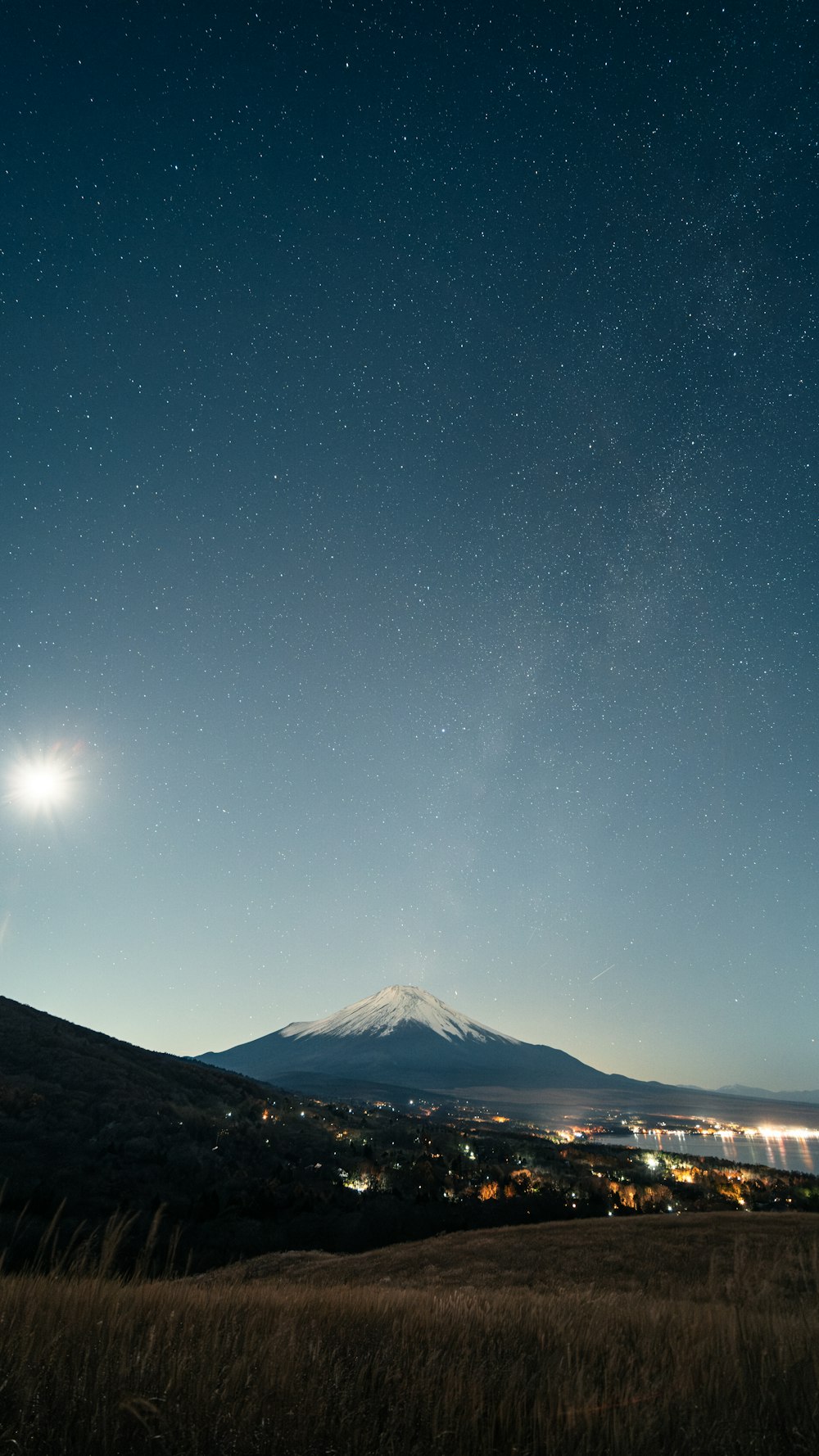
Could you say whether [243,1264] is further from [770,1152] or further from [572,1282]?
[770,1152]

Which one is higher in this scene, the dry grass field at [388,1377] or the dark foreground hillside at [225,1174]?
the dry grass field at [388,1377]

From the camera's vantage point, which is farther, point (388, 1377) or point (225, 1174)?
point (225, 1174)

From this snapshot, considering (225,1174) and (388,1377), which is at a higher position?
(388,1377)

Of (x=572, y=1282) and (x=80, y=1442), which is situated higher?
(x=80, y=1442)

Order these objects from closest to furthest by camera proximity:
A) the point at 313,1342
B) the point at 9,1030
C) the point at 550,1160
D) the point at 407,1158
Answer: the point at 313,1342 → the point at 407,1158 → the point at 9,1030 → the point at 550,1160

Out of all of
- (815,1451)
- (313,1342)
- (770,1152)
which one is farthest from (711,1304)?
(770,1152)

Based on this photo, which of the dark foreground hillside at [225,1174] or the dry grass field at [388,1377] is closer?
the dry grass field at [388,1377]

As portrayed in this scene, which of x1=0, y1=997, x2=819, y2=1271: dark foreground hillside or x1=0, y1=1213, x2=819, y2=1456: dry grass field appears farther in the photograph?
x1=0, y1=997, x2=819, y2=1271: dark foreground hillside

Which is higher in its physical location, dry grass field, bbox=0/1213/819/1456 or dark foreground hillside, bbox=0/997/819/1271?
dry grass field, bbox=0/1213/819/1456
